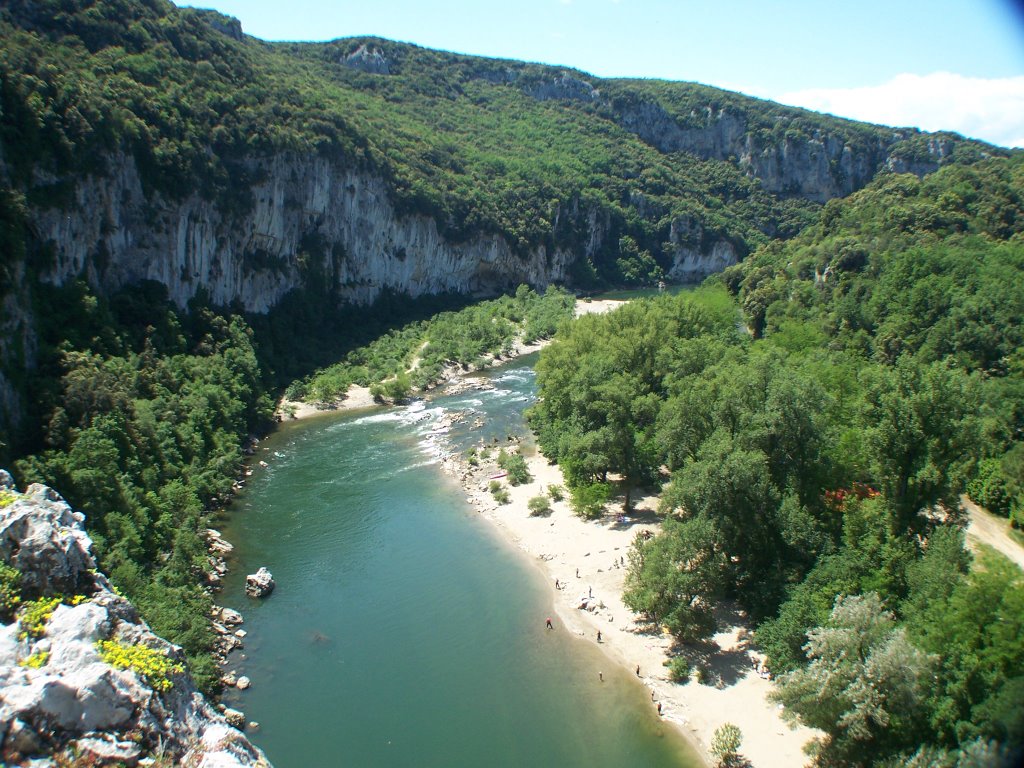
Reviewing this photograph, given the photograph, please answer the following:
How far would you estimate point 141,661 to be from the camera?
14.4 m

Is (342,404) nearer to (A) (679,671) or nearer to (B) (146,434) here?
(B) (146,434)

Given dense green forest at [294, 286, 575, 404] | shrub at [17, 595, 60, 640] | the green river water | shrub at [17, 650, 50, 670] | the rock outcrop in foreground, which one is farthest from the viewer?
dense green forest at [294, 286, 575, 404]

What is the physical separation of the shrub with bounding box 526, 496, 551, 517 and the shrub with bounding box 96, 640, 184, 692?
2271 cm

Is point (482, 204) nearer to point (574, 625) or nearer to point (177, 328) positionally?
point (177, 328)

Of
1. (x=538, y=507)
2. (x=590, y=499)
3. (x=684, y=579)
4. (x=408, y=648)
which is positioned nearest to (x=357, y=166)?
(x=538, y=507)

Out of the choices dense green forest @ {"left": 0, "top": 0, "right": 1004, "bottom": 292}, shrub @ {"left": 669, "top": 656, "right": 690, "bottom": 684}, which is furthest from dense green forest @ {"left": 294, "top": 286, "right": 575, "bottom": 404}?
shrub @ {"left": 669, "top": 656, "right": 690, "bottom": 684}

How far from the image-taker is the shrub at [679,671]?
75.5 feet

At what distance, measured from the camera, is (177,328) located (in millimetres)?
49781

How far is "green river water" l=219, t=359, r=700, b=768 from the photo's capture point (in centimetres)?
2059

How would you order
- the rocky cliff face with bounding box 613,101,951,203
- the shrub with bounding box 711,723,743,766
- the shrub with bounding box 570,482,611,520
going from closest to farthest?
1. the shrub with bounding box 711,723,743,766
2. the shrub with bounding box 570,482,611,520
3. the rocky cliff face with bounding box 613,101,951,203

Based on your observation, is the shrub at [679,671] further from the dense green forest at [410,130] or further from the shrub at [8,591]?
the dense green forest at [410,130]

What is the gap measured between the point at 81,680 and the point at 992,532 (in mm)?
33941

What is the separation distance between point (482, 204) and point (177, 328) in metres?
58.9

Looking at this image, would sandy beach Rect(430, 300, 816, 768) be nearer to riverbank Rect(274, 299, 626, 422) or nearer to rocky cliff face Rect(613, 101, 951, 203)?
riverbank Rect(274, 299, 626, 422)
